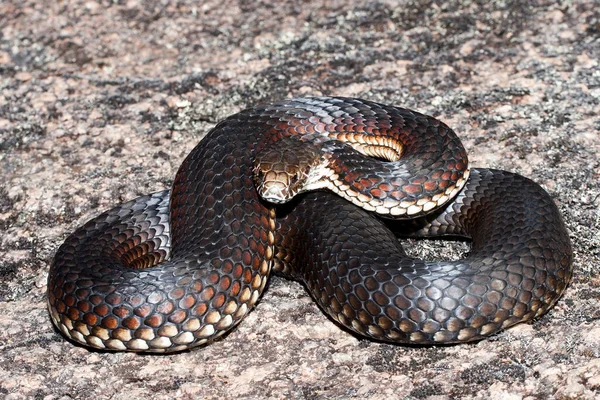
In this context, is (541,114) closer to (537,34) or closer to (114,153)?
(537,34)

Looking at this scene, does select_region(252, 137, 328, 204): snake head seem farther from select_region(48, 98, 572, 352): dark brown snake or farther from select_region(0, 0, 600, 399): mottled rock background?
select_region(0, 0, 600, 399): mottled rock background

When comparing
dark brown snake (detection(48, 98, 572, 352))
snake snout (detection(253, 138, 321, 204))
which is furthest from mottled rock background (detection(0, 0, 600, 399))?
snake snout (detection(253, 138, 321, 204))

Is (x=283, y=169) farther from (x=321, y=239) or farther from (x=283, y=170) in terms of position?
(x=321, y=239)

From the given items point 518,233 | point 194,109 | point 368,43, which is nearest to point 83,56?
point 194,109

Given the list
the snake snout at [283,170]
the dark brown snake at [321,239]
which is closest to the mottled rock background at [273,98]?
the dark brown snake at [321,239]

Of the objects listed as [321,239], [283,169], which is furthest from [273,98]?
[321,239]
